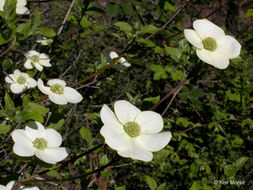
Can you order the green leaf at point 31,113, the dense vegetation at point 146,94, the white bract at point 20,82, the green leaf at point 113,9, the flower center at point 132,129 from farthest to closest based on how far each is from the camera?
the white bract at point 20,82, the dense vegetation at point 146,94, the green leaf at point 113,9, the flower center at point 132,129, the green leaf at point 31,113

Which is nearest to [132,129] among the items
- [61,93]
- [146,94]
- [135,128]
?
[135,128]

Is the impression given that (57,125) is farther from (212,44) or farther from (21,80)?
(21,80)

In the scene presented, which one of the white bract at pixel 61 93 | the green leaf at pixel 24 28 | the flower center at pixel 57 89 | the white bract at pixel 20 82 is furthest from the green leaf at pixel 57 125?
the white bract at pixel 20 82

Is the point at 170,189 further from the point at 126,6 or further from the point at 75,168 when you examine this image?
the point at 126,6

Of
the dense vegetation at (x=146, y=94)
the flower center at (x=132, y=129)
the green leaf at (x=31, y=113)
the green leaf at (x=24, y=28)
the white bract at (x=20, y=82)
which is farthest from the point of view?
the white bract at (x=20, y=82)

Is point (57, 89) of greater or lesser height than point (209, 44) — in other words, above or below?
below

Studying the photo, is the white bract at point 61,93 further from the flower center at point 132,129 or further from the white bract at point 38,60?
the white bract at point 38,60

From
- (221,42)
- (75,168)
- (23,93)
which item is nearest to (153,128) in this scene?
(221,42)

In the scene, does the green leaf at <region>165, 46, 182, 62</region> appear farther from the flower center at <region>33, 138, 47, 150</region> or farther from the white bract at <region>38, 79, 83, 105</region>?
the flower center at <region>33, 138, 47, 150</region>
